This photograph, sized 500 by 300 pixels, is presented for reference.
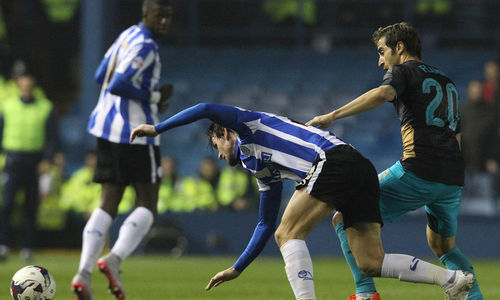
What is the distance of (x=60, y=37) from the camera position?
78.1ft

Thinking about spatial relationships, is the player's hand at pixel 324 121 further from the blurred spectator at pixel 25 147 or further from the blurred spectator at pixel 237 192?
the blurred spectator at pixel 237 192

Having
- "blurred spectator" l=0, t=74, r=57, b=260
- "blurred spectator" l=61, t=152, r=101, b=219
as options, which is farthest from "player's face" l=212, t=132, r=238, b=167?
"blurred spectator" l=61, t=152, r=101, b=219

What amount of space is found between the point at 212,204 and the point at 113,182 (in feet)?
23.5

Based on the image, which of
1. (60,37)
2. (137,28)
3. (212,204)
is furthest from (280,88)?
(137,28)

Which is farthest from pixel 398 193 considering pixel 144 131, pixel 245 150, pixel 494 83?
pixel 494 83

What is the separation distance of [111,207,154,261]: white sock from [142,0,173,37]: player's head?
1.27 m

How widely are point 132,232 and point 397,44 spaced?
219 centimetres

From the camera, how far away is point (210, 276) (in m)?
9.55

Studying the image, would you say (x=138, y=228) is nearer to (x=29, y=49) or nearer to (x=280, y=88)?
(x=280, y=88)

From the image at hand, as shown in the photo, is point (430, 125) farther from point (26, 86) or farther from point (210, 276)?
point (26, 86)

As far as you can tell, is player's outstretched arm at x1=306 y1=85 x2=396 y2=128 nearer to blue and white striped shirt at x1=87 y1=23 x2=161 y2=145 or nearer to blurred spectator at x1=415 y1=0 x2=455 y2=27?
blue and white striped shirt at x1=87 y1=23 x2=161 y2=145

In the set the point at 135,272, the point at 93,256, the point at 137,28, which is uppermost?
the point at 137,28

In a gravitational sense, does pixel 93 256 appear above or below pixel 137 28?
below

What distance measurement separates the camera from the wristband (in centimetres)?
686
